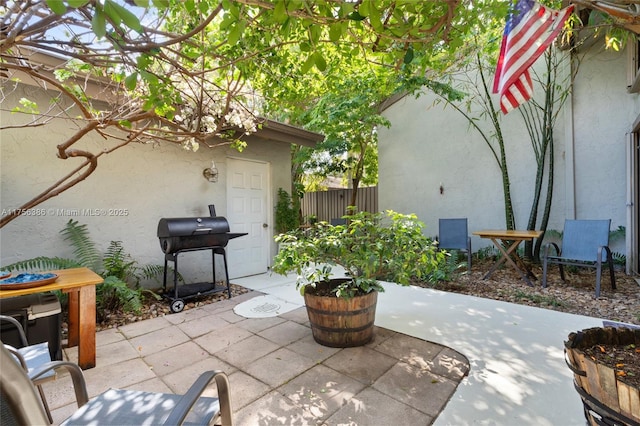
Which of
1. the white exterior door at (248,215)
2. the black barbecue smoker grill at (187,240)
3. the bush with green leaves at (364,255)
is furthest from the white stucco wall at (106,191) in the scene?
the bush with green leaves at (364,255)

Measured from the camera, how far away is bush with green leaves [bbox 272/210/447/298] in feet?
8.20

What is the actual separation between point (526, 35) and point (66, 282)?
4.14 metres

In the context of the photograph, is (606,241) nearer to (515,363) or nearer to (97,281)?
(515,363)

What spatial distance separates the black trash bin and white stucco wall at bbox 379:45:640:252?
6.45 meters

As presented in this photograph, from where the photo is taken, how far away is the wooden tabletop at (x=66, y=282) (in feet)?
6.31

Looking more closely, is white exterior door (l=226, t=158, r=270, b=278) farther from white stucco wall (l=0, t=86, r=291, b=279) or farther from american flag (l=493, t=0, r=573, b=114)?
american flag (l=493, t=0, r=573, b=114)

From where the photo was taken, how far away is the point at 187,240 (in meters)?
3.55

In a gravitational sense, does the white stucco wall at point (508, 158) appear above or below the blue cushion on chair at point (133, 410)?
above

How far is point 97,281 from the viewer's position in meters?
2.22

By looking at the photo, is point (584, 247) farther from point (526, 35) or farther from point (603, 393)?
point (603, 393)

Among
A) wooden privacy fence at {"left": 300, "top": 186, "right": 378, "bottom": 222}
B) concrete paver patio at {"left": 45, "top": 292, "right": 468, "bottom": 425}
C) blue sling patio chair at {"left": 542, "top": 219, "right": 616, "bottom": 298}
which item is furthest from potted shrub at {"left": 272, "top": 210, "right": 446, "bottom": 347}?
wooden privacy fence at {"left": 300, "top": 186, "right": 378, "bottom": 222}

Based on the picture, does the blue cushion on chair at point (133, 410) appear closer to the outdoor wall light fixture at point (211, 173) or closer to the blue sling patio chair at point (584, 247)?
the outdoor wall light fixture at point (211, 173)

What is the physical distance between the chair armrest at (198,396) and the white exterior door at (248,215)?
3.93m

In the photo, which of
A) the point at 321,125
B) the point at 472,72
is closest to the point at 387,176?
the point at 321,125
